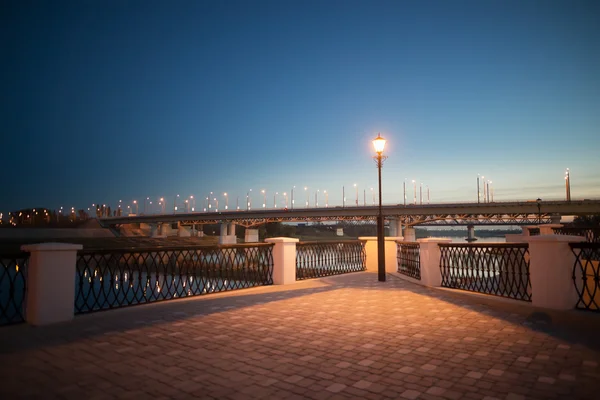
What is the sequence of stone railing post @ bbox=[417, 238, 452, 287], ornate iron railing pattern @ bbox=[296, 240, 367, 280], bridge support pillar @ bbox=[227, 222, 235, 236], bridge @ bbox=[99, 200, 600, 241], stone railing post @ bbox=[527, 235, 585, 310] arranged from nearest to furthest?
stone railing post @ bbox=[527, 235, 585, 310] → stone railing post @ bbox=[417, 238, 452, 287] → ornate iron railing pattern @ bbox=[296, 240, 367, 280] → bridge @ bbox=[99, 200, 600, 241] → bridge support pillar @ bbox=[227, 222, 235, 236]

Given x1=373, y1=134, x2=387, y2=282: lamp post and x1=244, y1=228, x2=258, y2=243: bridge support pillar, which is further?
x1=244, y1=228, x2=258, y2=243: bridge support pillar

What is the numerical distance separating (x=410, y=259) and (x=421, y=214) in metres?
57.0

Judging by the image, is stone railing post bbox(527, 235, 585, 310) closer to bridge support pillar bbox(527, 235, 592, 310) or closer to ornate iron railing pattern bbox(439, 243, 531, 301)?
bridge support pillar bbox(527, 235, 592, 310)

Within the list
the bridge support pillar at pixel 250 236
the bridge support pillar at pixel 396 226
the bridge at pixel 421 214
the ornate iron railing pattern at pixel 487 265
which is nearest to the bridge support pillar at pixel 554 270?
the ornate iron railing pattern at pixel 487 265

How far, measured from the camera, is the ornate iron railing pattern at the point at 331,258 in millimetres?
14680

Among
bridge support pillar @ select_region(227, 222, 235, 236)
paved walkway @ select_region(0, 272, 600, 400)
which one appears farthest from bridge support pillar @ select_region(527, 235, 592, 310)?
bridge support pillar @ select_region(227, 222, 235, 236)

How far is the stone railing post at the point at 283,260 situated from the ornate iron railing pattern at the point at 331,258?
1213 millimetres

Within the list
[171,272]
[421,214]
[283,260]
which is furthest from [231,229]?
[283,260]

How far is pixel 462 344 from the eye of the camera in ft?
17.8

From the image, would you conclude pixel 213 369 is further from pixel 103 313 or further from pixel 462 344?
pixel 103 313

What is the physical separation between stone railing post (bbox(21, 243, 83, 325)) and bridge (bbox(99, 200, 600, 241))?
2142 inches

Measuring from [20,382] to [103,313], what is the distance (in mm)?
3878

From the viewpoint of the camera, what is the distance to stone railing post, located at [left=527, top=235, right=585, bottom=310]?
7.17 meters

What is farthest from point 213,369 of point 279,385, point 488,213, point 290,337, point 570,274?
point 488,213
